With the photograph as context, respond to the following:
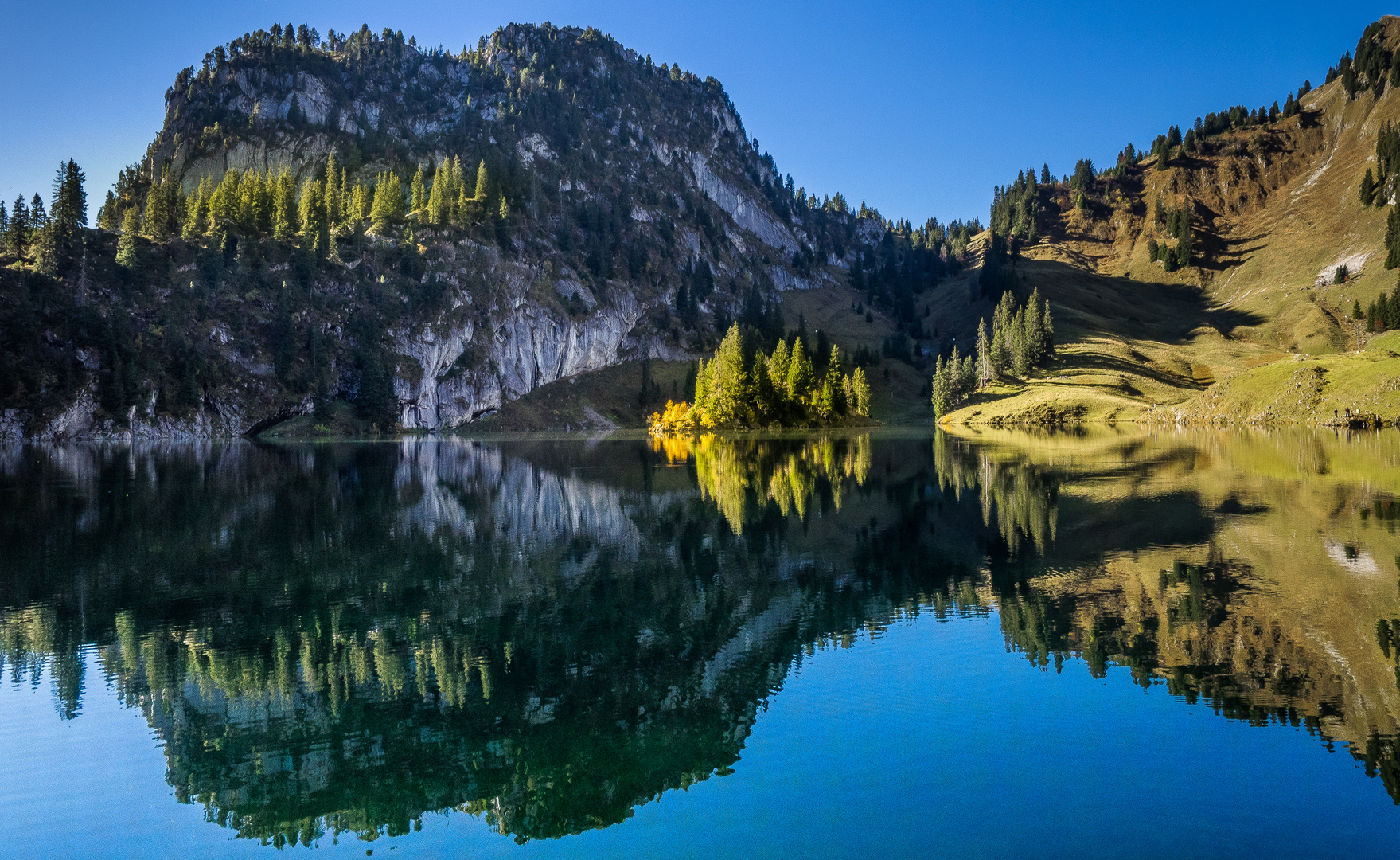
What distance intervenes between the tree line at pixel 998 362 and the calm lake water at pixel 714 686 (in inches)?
5130

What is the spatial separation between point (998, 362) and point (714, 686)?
165m

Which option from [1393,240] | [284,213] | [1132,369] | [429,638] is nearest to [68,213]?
[284,213]

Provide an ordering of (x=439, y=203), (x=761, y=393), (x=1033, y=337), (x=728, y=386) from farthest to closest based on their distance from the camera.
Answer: (x=439, y=203), (x=1033, y=337), (x=761, y=393), (x=728, y=386)

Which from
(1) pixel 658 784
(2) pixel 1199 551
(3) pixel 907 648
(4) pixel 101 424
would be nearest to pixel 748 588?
(3) pixel 907 648

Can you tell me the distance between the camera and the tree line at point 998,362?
163m

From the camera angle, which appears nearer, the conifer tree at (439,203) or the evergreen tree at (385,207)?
the evergreen tree at (385,207)

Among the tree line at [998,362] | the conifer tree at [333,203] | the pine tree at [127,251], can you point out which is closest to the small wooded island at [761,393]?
the tree line at [998,362]

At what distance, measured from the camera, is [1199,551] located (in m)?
25.2

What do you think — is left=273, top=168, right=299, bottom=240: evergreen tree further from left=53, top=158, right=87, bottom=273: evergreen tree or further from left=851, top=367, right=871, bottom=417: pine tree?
left=851, top=367, right=871, bottom=417: pine tree

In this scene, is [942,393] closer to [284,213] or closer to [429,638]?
[284,213]

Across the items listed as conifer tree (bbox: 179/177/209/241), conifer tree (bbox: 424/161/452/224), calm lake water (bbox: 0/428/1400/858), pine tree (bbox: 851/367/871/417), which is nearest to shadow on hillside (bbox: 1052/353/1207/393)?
pine tree (bbox: 851/367/871/417)

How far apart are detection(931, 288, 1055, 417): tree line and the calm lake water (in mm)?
130299

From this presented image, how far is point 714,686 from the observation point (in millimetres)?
15117

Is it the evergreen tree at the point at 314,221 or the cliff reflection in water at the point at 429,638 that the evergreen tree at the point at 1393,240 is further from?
the evergreen tree at the point at 314,221
